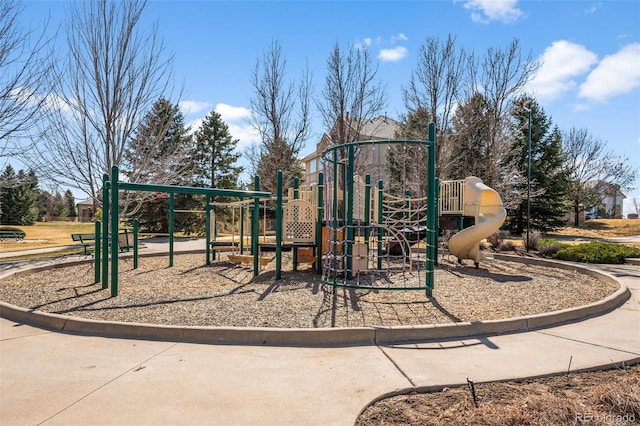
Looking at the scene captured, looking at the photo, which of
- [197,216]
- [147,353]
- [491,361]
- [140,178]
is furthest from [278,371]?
[197,216]

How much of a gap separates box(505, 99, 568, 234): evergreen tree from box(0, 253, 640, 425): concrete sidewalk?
1009 inches

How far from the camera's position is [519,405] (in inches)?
116

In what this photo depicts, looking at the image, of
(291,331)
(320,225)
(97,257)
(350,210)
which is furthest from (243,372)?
(320,225)

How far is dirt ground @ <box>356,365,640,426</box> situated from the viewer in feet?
9.09

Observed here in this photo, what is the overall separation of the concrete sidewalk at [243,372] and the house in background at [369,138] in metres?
17.7

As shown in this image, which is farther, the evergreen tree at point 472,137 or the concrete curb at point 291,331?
the evergreen tree at point 472,137

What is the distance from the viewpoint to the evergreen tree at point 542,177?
92.2ft

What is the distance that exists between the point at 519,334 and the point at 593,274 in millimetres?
6356

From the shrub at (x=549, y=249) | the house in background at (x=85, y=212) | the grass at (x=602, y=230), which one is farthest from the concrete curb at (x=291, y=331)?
the house in background at (x=85, y=212)

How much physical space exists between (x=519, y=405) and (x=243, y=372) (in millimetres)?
2218

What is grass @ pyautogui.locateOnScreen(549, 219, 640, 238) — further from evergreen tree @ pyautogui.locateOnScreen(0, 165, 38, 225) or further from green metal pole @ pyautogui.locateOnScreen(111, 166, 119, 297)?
evergreen tree @ pyautogui.locateOnScreen(0, 165, 38, 225)

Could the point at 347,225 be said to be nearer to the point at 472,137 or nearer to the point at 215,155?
the point at 472,137

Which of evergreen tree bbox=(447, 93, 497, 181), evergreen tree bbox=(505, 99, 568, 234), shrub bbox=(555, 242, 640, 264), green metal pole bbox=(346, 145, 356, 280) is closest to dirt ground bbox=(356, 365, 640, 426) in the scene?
green metal pole bbox=(346, 145, 356, 280)

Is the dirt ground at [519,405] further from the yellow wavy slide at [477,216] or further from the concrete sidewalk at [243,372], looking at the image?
the yellow wavy slide at [477,216]
